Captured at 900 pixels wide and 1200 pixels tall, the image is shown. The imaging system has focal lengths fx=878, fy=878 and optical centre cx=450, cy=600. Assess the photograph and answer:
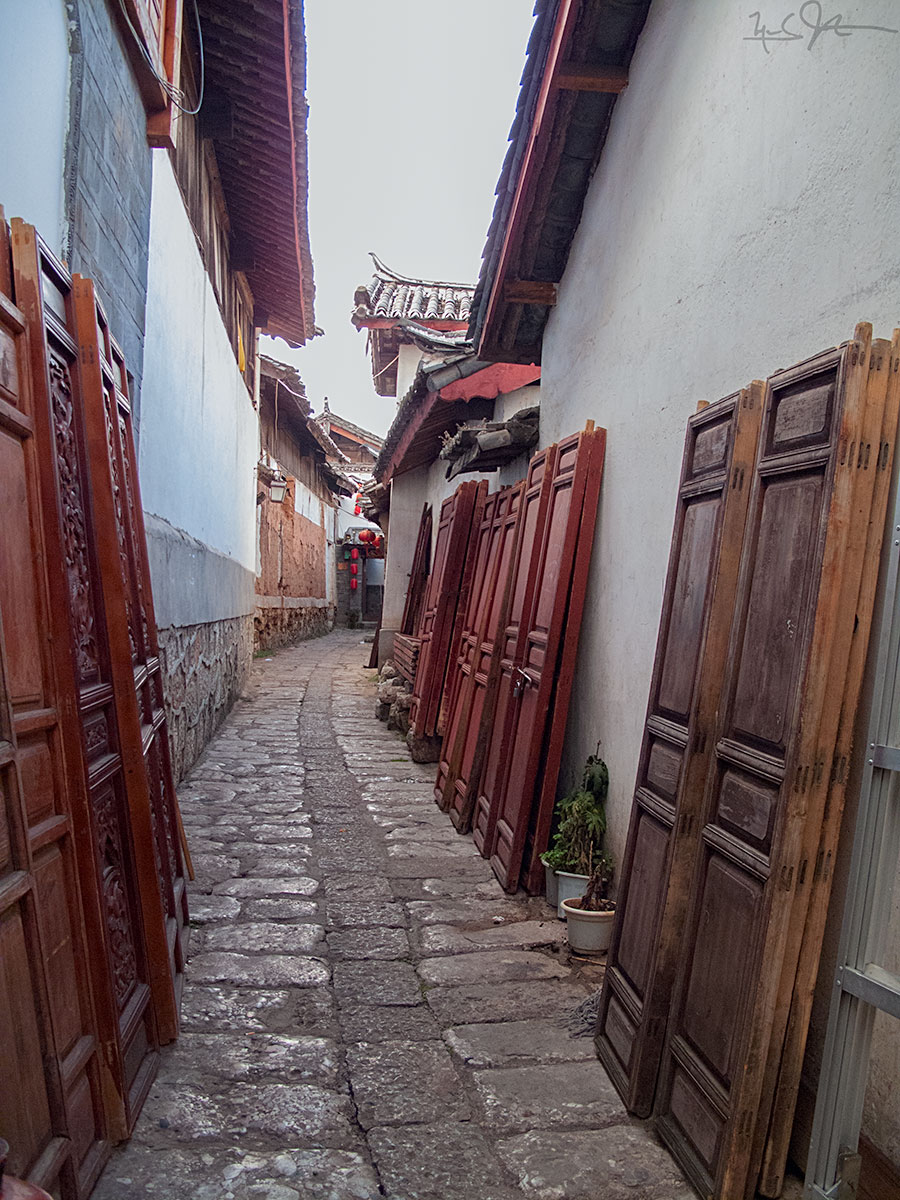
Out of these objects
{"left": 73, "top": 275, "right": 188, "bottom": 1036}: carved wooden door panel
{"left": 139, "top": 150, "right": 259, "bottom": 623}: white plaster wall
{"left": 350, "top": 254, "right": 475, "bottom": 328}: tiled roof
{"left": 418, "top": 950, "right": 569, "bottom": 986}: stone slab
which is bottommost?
{"left": 418, "top": 950, "right": 569, "bottom": 986}: stone slab

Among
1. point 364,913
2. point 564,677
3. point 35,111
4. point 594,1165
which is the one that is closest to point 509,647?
point 564,677

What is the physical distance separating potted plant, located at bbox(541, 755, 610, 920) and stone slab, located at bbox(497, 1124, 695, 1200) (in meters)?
1.75

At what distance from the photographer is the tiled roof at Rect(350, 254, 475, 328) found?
52.9 feet

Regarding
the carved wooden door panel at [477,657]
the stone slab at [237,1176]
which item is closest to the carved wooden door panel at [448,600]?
the carved wooden door panel at [477,657]

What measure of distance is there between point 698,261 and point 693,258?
3.0 inches

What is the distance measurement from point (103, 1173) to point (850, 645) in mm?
2556

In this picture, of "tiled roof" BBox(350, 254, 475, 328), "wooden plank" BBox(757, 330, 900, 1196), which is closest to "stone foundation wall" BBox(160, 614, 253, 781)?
"wooden plank" BBox(757, 330, 900, 1196)

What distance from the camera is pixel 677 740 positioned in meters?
3.04

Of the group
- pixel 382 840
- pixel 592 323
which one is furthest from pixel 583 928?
pixel 592 323

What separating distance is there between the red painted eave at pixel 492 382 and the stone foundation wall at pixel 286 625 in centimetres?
965

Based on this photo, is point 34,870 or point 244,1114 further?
point 244,1114

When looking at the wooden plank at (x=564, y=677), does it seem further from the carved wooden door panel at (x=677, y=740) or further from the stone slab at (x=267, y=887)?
the carved wooden door panel at (x=677, y=740)

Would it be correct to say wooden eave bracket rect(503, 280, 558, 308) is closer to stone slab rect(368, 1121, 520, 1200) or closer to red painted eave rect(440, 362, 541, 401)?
red painted eave rect(440, 362, 541, 401)

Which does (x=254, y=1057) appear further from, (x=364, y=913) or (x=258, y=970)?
(x=364, y=913)
